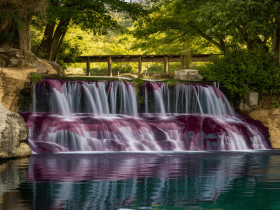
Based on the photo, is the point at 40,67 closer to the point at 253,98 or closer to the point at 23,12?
the point at 23,12

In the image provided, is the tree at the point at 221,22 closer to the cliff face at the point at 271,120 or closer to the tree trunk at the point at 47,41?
the cliff face at the point at 271,120

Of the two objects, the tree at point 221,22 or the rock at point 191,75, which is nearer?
the tree at point 221,22

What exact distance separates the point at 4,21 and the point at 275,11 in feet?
39.4

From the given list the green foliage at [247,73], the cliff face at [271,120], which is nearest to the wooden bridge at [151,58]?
the green foliage at [247,73]

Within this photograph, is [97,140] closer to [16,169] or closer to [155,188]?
[16,169]

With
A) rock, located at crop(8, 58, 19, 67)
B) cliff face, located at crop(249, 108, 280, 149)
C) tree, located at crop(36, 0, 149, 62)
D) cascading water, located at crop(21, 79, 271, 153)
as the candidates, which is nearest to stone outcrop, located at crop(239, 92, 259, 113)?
cliff face, located at crop(249, 108, 280, 149)

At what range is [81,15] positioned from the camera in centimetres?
1967

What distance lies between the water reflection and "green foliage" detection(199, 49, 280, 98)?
28.4 feet

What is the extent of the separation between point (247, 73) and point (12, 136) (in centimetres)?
1116

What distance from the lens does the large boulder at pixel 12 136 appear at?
9.70 meters

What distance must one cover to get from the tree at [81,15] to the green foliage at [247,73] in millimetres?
6352

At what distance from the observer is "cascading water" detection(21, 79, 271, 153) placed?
11750 millimetres

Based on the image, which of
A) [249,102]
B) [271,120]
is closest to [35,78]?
[249,102]

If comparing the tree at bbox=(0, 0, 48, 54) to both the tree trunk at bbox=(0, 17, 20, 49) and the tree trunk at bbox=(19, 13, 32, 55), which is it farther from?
the tree trunk at bbox=(0, 17, 20, 49)
